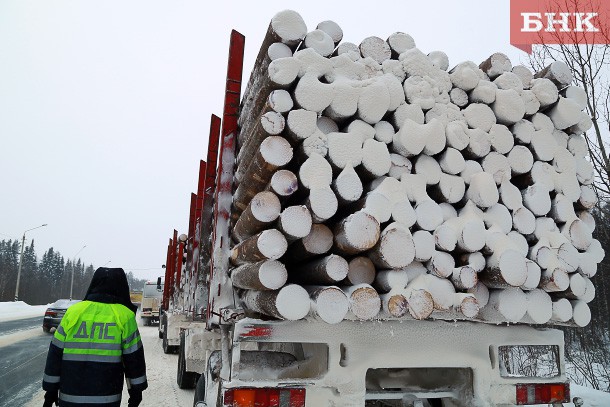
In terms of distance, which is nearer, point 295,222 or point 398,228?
point 295,222

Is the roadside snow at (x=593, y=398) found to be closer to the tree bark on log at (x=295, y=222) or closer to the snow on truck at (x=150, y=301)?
the tree bark on log at (x=295, y=222)

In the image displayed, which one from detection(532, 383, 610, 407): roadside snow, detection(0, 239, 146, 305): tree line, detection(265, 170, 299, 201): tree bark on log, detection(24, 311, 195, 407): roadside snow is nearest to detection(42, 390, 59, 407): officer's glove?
detection(265, 170, 299, 201): tree bark on log

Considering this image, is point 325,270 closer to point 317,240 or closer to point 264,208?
point 317,240

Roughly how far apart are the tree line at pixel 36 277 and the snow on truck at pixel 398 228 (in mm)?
69718

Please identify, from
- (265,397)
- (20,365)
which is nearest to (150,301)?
(20,365)

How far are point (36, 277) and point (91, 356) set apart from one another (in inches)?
3789

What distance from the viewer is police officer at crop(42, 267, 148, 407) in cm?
328

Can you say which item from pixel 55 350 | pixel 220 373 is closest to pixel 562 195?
pixel 220 373

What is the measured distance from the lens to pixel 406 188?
10.2 ft

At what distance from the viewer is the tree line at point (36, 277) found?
70500mm

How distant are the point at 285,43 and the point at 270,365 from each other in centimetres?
214

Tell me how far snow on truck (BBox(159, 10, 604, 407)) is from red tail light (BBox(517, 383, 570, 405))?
0.05 feet

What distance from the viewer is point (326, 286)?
2768 mm

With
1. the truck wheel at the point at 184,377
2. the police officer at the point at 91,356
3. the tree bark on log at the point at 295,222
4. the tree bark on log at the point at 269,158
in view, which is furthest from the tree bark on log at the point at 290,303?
the truck wheel at the point at 184,377
